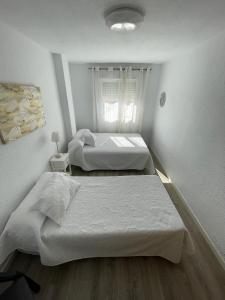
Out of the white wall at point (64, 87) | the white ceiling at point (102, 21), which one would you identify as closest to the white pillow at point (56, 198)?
the white ceiling at point (102, 21)

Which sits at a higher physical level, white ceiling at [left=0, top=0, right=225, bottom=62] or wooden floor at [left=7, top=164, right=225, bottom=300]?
white ceiling at [left=0, top=0, right=225, bottom=62]

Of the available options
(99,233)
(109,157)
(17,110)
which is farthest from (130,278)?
(17,110)

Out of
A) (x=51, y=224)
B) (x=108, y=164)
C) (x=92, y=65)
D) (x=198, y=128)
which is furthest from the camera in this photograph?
(x=92, y=65)

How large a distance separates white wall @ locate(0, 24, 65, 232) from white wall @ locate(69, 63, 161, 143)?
119 cm

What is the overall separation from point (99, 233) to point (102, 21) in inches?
76.7

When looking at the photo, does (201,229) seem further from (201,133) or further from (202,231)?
(201,133)

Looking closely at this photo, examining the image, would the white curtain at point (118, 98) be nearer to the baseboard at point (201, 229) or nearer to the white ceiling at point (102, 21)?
the white ceiling at point (102, 21)

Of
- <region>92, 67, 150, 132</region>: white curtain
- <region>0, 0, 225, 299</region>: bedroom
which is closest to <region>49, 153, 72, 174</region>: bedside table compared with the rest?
<region>0, 0, 225, 299</region>: bedroom

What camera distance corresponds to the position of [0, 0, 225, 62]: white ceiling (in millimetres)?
1069

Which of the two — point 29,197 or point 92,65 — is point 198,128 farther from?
point 92,65

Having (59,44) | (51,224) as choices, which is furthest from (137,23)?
(51,224)

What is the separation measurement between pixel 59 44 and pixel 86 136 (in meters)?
1.69

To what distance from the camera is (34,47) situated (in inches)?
83.1

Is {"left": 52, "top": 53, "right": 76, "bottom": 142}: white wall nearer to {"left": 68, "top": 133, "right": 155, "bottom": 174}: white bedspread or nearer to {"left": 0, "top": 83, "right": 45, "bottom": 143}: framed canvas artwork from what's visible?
{"left": 68, "top": 133, "right": 155, "bottom": 174}: white bedspread
